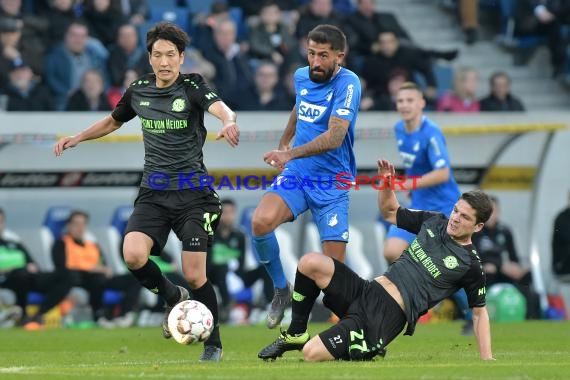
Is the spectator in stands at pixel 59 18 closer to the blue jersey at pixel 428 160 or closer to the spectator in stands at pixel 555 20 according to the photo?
the blue jersey at pixel 428 160

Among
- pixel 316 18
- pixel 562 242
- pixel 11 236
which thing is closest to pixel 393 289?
pixel 11 236

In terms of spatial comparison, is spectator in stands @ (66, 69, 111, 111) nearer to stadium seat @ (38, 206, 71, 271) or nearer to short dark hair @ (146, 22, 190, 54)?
stadium seat @ (38, 206, 71, 271)

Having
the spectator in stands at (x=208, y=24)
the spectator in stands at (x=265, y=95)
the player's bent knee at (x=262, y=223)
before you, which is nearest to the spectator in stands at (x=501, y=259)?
the spectator in stands at (x=265, y=95)

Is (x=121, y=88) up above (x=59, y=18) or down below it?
below

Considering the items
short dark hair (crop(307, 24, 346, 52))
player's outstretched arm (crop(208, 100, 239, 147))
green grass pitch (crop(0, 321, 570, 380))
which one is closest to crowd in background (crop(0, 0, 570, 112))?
green grass pitch (crop(0, 321, 570, 380))

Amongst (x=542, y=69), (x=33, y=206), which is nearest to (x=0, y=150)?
(x=33, y=206)

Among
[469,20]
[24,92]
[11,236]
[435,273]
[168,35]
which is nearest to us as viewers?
[435,273]

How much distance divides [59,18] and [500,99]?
20.3ft

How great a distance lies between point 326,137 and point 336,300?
5.03ft

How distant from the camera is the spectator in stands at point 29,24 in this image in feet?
58.2

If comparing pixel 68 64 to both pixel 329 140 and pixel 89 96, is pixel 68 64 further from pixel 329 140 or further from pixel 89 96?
pixel 329 140

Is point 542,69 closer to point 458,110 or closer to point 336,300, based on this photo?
point 458,110

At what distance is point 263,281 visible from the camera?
17250 mm

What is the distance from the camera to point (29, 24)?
18016 mm
